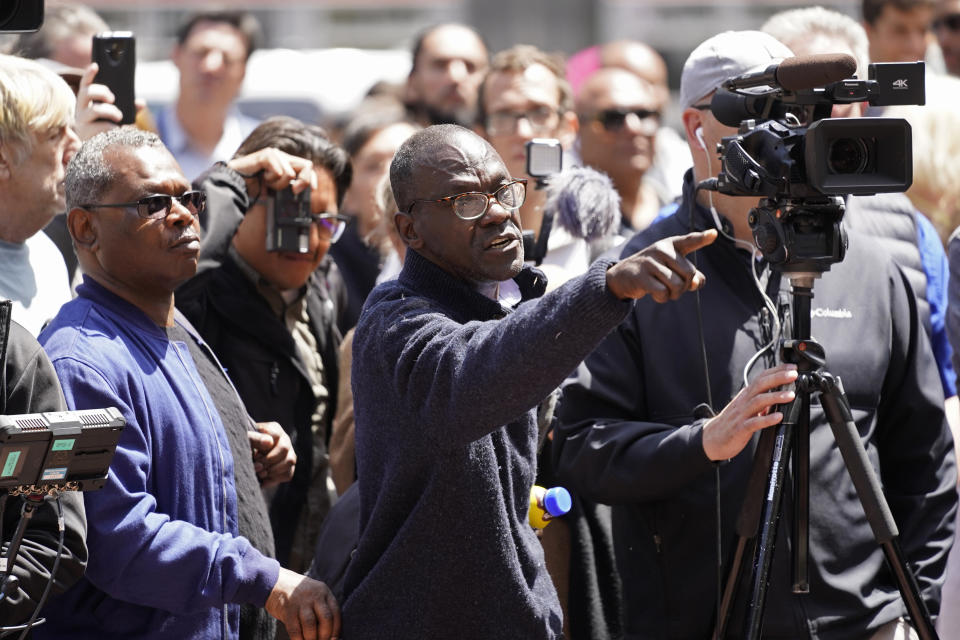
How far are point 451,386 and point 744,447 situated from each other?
0.92 meters

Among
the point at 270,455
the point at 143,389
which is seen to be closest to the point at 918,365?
the point at 270,455

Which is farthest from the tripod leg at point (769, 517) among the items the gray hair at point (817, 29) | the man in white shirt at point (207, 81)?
the man in white shirt at point (207, 81)

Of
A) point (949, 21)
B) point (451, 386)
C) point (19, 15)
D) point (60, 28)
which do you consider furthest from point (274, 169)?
point (949, 21)

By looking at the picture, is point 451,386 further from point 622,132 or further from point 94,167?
point 622,132

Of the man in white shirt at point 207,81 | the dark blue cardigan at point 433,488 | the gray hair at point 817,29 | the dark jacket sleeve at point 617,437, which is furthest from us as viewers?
the man in white shirt at point 207,81

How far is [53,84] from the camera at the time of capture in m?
3.65

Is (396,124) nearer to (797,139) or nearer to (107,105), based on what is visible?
(107,105)

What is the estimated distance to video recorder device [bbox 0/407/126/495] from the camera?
2.43 metres

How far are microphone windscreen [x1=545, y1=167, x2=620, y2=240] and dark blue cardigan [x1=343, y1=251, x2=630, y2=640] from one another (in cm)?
156

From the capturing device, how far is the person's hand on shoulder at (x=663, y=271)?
2.29 meters

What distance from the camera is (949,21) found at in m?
6.20

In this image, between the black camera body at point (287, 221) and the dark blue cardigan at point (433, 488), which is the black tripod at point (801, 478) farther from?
the black camera body at point (287, 221)

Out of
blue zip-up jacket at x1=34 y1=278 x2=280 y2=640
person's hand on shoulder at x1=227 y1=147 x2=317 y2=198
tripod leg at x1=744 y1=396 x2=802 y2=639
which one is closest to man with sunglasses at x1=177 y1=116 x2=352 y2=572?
person's hand on shoulder at x1=227 y1=147 x2=317 y2=198

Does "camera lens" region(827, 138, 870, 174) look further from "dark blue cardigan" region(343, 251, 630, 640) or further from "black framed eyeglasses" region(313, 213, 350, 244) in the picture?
"black framed eyeglasses" region(313, 213, 350, 244)
